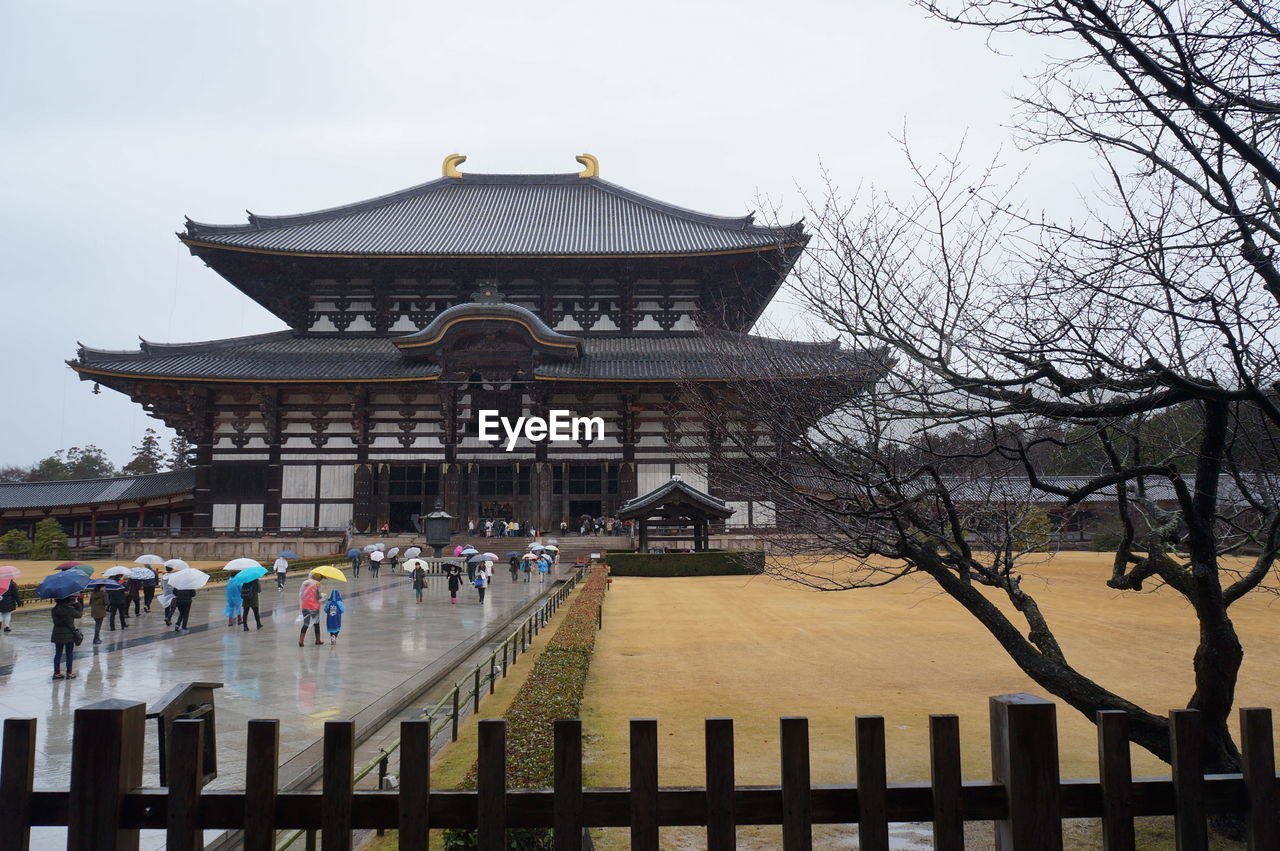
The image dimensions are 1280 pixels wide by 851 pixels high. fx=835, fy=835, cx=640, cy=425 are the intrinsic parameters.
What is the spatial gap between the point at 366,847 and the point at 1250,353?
5.64m

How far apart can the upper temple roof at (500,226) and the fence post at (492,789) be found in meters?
31.1

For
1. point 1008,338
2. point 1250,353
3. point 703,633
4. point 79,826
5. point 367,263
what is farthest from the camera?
point 367,263

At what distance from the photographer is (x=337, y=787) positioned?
8.70ft

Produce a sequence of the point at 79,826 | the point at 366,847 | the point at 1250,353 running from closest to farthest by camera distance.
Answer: the point at 79,826
the point at 1250,353
the point at 366,847

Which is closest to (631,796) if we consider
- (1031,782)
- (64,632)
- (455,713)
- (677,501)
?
(1031,782)

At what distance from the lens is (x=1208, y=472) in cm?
422

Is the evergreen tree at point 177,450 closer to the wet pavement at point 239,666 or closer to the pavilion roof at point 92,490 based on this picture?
the pavilion roof at point 92,490

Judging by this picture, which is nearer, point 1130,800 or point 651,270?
point 1130,800

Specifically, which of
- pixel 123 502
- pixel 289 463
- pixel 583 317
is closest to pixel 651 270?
pixel 583 317

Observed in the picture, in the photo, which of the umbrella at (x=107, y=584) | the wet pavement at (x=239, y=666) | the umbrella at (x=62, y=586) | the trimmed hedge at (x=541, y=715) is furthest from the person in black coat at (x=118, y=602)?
the trimmed hedge at (x=541, y=715)

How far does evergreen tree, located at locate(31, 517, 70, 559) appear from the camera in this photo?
32.2 meters

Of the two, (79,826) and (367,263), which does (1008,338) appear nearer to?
(79,826)

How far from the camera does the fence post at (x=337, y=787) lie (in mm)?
2625

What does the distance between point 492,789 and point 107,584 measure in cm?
1458
